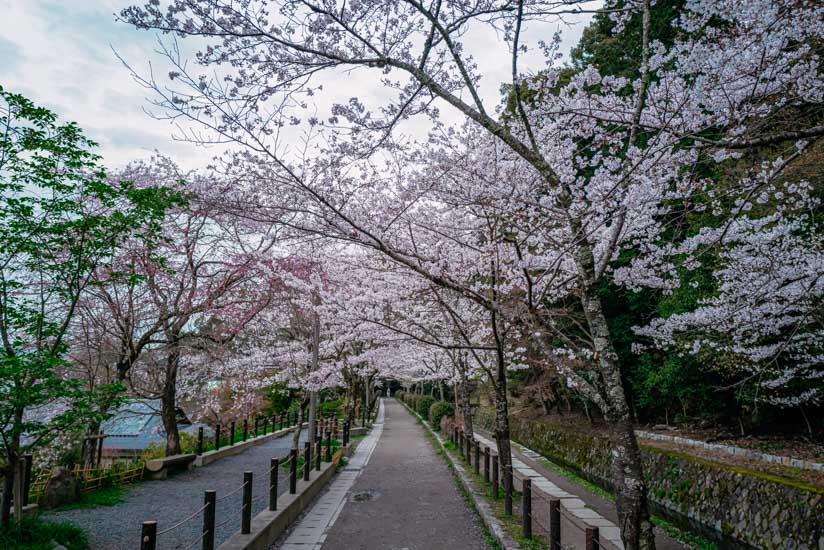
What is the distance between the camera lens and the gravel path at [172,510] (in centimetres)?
675

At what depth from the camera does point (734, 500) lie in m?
7.75

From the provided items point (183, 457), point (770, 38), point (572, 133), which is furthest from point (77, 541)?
point (770, 38)

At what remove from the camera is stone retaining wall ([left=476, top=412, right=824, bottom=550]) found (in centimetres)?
636

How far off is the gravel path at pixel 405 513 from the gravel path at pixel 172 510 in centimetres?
158

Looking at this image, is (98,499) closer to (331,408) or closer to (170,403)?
(170,403)

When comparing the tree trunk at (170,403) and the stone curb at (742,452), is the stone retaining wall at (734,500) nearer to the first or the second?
the stone curb at (742,452)

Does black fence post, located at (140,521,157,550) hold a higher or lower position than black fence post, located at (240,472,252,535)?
higher

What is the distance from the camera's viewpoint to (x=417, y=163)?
9.59 meters

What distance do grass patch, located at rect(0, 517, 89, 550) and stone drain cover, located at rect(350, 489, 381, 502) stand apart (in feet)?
15.6

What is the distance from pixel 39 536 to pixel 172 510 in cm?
315

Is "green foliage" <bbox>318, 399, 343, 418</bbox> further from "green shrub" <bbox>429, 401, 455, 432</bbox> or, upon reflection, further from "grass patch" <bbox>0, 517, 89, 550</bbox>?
"grass patch" <bbox>0, 517, 89, 550</bbox>

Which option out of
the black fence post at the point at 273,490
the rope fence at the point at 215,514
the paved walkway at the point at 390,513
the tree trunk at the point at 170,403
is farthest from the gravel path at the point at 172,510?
the paved walkway at the point at 390,513

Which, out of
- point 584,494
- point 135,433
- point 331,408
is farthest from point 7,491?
point 331,408

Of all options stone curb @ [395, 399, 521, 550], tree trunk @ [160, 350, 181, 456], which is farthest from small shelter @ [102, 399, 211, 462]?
stone curb @ [395, 399, 521, 550]
